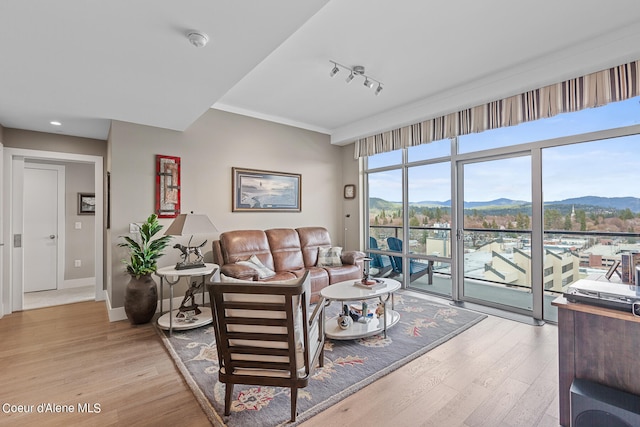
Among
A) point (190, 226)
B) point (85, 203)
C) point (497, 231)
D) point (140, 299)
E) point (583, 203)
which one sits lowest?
point (140, 299)

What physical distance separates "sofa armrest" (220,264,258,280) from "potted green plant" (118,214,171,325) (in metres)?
0.80

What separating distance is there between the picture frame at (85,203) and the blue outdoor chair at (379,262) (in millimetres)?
5041

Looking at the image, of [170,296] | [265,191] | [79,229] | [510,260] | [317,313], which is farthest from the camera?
[79,229]

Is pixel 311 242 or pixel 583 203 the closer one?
pixel 583 203

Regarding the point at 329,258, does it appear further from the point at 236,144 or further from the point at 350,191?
the point at 236,144

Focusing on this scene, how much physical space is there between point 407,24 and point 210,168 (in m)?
3.04

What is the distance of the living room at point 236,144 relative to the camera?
2.98 metres

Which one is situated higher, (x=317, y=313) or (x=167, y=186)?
(x=167, y=186)

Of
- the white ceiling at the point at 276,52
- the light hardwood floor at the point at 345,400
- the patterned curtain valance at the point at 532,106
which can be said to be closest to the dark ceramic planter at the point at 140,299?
the light hardwood floor at the point at 345,400

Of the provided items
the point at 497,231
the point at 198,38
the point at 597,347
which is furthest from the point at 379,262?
the point at 198,38

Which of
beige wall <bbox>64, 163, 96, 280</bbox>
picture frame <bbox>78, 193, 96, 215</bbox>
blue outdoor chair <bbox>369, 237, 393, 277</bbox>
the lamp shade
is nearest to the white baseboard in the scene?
beige wall <bbox>64, 163, 96, 280</bbox>

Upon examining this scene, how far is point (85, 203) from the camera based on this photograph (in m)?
5.16

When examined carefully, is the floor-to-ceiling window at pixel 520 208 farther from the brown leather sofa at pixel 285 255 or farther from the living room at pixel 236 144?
the brown leather sofa at pixel 285 255

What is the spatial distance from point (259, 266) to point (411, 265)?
99.4 inches
